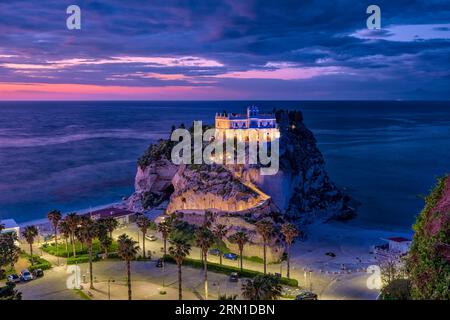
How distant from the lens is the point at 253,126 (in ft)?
286

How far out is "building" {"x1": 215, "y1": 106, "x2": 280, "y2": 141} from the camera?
8669 centimetres

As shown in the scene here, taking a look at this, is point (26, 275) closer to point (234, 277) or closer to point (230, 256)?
point (234, 277)

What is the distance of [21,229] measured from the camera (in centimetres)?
7606

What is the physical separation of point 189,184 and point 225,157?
26.5 ft

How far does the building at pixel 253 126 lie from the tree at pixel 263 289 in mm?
52607

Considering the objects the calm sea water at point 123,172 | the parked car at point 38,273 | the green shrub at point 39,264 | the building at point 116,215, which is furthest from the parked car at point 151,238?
the calm sea water at point 123,172

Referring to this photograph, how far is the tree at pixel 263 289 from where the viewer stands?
3422 centimetres

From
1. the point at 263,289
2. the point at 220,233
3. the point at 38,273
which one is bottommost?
the point at 38,273

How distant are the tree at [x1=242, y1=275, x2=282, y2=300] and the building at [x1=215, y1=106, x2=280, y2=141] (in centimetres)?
5261

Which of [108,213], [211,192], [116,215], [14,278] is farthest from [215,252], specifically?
[14,278]

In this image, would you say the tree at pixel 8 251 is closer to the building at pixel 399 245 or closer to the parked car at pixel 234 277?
the parked car at pixel 234 277

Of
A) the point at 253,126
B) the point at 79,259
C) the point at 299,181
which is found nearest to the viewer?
the point at 79,259

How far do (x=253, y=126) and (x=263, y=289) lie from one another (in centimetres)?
5541
